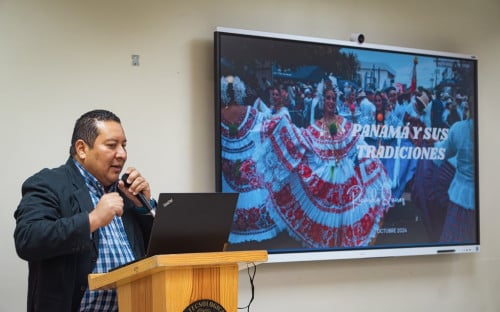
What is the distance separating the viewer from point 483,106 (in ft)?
14.7

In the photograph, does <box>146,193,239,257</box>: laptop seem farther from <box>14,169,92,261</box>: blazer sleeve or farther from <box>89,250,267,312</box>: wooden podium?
<box>14,169,92,261</box>: blazer sleeve

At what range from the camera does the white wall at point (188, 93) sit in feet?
10.3

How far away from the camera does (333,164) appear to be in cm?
382

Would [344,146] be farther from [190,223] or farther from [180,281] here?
[180,281]

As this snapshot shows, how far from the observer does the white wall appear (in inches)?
123

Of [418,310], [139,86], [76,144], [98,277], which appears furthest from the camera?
[418,310]

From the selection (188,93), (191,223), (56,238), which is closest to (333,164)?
(188,93)

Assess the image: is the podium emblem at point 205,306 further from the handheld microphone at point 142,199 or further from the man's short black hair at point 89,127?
the man's short black hair at point 89,127

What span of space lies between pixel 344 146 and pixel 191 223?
2060mm

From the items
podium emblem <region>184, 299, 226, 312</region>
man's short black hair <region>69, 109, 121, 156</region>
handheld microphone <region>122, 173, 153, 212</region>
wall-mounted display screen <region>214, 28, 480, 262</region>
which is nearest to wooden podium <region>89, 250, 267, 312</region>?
podium emblem <region>184, 299, 226, 312</region>

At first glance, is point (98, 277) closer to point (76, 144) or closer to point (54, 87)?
point (76, 144)

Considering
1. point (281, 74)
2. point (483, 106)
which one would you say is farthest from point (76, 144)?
point (483, 106)

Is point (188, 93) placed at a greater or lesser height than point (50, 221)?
greater

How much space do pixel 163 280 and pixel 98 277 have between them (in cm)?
28
